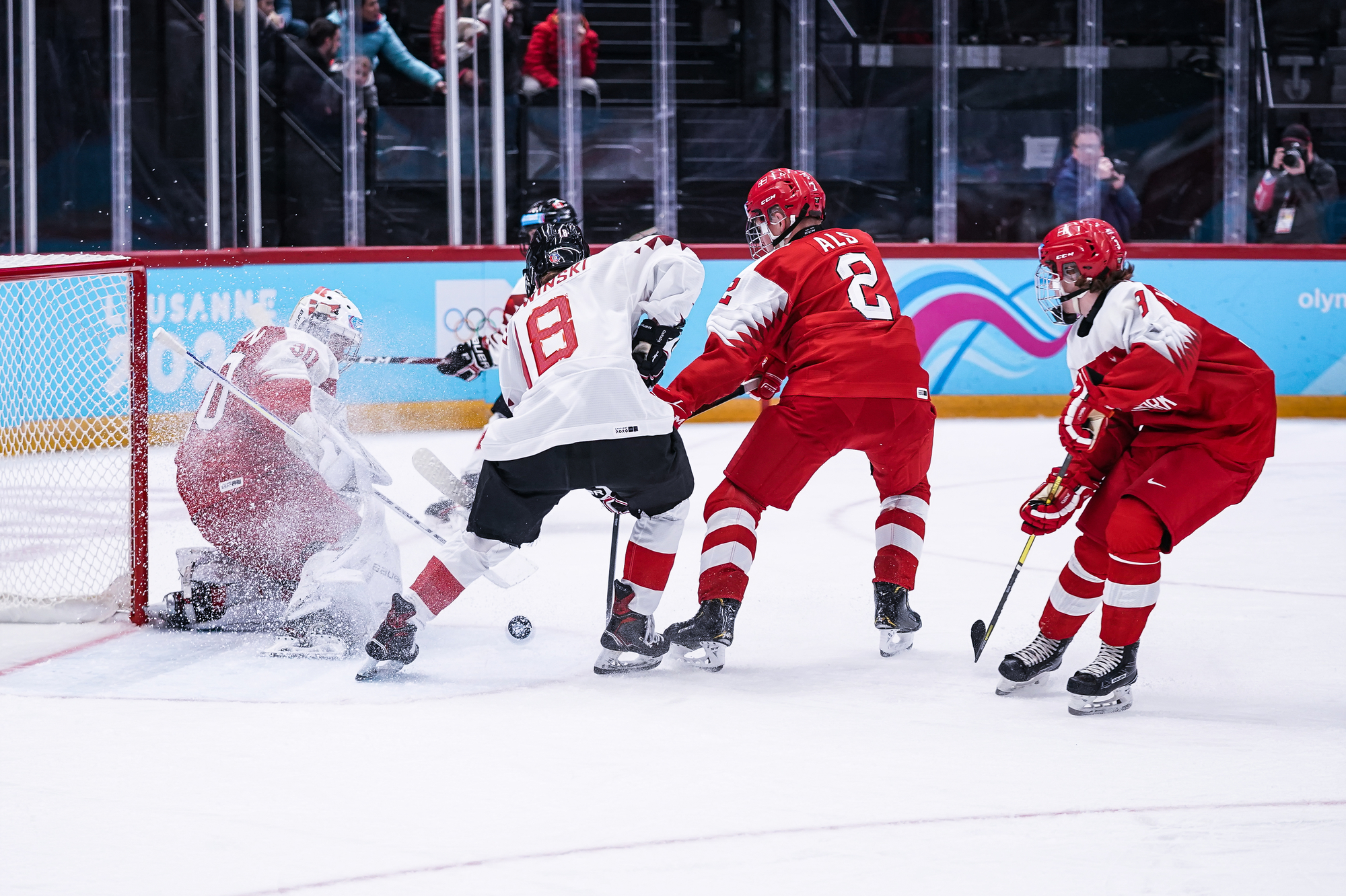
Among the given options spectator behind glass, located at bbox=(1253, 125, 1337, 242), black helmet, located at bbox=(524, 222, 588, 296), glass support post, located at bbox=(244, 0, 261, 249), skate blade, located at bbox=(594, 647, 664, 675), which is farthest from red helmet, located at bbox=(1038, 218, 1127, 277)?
spectator behind glass, located at bbox=(1253, 125, 1337, 242)

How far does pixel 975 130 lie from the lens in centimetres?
913

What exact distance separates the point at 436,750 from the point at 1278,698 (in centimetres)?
180

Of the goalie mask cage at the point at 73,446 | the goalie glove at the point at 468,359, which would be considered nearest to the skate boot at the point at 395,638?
the goalie mask cage at the point at 73,446

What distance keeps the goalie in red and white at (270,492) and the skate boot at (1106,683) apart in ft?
5.43

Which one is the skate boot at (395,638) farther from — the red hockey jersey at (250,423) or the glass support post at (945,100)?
the glass support post at (945,100)

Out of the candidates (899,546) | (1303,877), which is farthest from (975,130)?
(1303,877)

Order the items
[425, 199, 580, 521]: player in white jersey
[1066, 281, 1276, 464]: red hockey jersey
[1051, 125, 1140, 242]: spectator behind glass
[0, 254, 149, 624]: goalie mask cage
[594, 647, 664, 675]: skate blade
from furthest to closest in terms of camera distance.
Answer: [1051, 125, 1140, 242]: spectator behind glass < [425, 199, 580, 521]: player in white jersey < [0, 254, 149, 624]: goalie mask cage < [594, 647, 664, 675]: skate blade < [1066, 281, 1276, 464]: red hockey jersey

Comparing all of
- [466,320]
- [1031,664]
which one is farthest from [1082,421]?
[466,320]

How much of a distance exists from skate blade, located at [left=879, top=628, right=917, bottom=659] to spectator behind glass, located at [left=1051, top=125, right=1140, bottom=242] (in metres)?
6.17

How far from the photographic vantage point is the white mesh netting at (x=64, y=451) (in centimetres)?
398

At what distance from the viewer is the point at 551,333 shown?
3.22 metres

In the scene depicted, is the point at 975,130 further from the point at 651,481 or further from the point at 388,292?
the point at 651,481

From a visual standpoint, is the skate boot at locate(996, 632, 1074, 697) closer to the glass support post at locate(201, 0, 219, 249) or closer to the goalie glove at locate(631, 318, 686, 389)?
the goalie glove at locate(631, 318, 686, 389)

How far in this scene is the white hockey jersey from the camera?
3123mm
